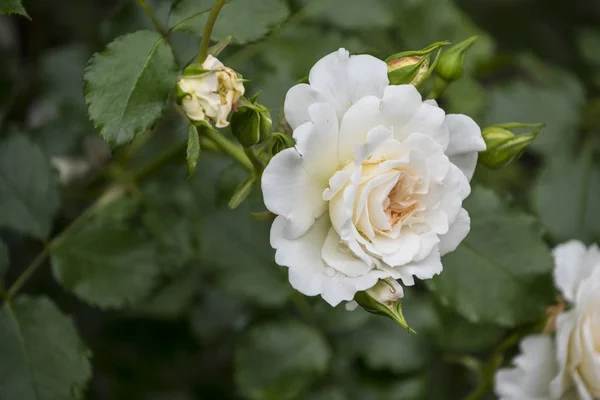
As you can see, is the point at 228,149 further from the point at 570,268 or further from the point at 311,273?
the point at 570,268

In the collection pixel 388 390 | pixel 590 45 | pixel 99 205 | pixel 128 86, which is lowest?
pixel 388 390

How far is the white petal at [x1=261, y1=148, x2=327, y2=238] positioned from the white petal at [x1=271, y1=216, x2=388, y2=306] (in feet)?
0.04

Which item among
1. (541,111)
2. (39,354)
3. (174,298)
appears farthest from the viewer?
(541,111)

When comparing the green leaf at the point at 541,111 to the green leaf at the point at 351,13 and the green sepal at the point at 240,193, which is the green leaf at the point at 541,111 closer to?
the green leaf at the point at 351,13

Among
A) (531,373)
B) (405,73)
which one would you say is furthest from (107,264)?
(531,373)

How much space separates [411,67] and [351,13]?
590 millimetres

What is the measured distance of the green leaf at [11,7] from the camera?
2.50 feet

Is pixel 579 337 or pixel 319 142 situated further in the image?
pixel 579 337

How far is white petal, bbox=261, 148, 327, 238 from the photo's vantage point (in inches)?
29.3

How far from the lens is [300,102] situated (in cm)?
78

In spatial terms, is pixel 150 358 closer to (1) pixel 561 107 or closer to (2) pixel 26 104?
(2) pixel 26 104

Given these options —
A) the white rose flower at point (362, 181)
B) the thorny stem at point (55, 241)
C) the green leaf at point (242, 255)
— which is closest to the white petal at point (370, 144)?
the white rose flower at point (362, 181)

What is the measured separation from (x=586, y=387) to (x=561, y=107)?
0.62m

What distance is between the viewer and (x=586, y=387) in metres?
1.05
